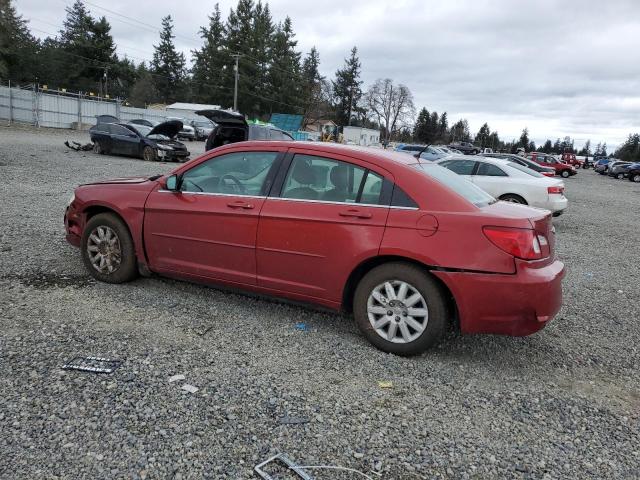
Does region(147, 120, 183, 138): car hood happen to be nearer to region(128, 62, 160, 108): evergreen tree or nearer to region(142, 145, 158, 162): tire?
region(142, 145, 158, 162): tire

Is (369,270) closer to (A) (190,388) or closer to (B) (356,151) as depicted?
(B) (356,151)

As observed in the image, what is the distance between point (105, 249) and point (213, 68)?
74.9 meters

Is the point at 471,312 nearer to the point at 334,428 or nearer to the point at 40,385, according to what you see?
the point at 334,428

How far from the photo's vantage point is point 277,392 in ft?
10.7

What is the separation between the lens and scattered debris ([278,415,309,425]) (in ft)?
9.67

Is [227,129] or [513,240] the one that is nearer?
[513,240]

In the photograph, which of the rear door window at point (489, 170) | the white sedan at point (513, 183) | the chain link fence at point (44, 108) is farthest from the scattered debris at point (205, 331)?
the chain link fence at point (44, 108)

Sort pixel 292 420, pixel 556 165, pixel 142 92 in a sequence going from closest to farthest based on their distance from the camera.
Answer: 1. pixel 292 420
2. pixel 556 165
3. pixel 142 92

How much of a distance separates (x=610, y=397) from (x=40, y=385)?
3874 mm

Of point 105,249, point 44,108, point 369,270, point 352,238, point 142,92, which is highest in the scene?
point 142,92

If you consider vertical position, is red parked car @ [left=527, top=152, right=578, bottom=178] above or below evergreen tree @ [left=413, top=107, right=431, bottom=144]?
below

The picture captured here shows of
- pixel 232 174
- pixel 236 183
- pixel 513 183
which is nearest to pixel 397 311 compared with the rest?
pixel 236 183

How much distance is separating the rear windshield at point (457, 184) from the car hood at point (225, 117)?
592 cm

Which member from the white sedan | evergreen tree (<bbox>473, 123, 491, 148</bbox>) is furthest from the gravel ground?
evergreen tree (<bbox>473, 123, 491, 148</bbox>)
